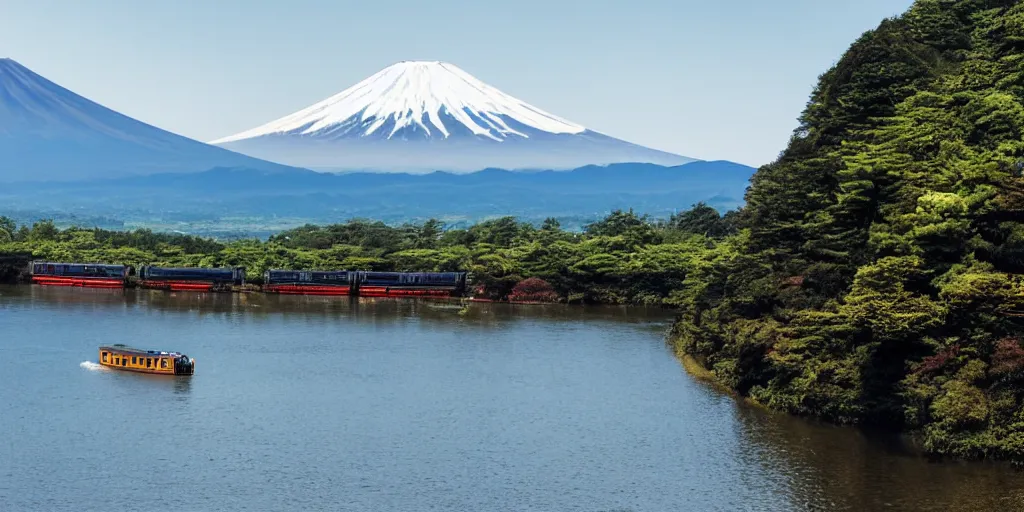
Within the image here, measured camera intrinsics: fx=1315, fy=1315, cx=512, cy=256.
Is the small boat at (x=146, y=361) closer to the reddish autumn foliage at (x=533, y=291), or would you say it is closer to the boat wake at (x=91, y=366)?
the boat wake at (x=91, y=366)

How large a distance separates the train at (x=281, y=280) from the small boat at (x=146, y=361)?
26212 mm

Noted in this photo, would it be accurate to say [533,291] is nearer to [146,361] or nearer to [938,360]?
[146,361]

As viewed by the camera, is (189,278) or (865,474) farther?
(189,278)

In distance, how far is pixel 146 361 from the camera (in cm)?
4284

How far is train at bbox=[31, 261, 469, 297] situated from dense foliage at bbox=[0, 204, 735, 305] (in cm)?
130

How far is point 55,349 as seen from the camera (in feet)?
153

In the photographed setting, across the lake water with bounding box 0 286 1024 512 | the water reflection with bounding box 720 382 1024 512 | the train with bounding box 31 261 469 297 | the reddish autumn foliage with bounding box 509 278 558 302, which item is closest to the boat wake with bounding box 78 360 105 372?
the lake water with bounding box 0 286 1024 512

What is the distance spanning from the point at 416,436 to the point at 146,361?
12.7 m

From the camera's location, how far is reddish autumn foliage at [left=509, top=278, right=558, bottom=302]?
66.9 metres

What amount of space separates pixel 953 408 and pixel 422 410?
579 inches

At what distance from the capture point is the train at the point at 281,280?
70.1 m

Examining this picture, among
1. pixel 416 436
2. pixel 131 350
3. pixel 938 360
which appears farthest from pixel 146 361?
pixel 938 360

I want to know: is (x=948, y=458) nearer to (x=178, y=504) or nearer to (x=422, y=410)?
(x=422, y=410)

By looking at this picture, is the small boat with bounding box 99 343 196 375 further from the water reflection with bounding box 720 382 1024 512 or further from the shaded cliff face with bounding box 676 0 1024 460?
the water reflection with bounding box 720 382 1024 512
